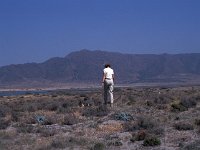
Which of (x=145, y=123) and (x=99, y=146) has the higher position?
(x=145, y=123)

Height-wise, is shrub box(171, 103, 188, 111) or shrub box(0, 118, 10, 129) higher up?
shrub box(171, 103, 188, 111)

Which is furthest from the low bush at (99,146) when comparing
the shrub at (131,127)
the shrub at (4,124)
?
the shrub at (4,124)

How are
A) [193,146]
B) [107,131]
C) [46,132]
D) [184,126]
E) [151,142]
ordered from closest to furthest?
1. [193,146]
2. [151,142]
3. [184,126]
4. [46,132]
5. [107,131]

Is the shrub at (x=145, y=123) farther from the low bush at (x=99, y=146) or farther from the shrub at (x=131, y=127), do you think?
the low bush at (x=99, y=146)

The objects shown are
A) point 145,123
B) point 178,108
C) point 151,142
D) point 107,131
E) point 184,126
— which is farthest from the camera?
point 178,108

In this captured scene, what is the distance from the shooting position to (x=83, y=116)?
22.5 meters

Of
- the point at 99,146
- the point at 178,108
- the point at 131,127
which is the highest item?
the point at 178,108

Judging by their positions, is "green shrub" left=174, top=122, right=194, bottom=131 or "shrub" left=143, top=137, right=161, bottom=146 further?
"green shrub" left=174, top=122, right=194, bottom=131

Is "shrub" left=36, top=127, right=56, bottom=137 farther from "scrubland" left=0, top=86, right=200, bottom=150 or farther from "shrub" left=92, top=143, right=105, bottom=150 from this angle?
"shrub" left=92, top=143, right=105, bottom=150

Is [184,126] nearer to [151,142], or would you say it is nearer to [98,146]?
[151,142]

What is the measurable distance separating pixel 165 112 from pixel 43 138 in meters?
7.45

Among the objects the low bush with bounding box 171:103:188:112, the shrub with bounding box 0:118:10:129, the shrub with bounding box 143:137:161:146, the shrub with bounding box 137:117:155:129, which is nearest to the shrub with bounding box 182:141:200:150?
Answer: the shrub with bounding box 143:137:161:146

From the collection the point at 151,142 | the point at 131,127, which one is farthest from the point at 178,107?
the point at 151,142

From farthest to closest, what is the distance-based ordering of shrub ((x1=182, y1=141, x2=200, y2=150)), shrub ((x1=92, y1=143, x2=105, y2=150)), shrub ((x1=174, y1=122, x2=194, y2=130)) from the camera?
shrub ((x1=174, y1=122, x2=194, y2=130)), shrub ((x1=92, y1=143, x2=105, y2=150)), shrub ((x1=182, y1=141, x2=200, y2=150))
